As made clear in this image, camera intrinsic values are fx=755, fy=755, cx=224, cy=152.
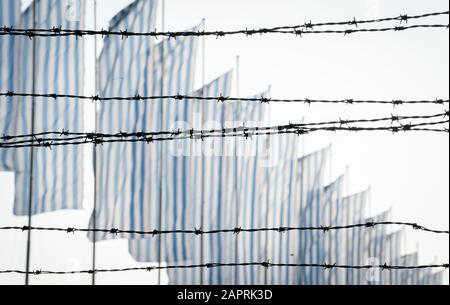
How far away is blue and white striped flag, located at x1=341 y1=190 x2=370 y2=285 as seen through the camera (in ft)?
175

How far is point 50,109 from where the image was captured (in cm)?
2094

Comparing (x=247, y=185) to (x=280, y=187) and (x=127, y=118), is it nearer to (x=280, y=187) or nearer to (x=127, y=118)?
(x=280, y=187)

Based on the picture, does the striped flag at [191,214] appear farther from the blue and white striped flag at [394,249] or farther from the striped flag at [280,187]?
the blue and white striped flag at [394,249]

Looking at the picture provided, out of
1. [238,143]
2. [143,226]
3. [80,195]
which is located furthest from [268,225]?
[80,195]

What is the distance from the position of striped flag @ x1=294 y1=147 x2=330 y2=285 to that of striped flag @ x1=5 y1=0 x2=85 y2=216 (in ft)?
71.7

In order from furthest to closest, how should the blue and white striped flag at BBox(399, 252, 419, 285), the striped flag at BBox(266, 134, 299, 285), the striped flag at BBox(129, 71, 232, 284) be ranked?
the blue and white striped flag at BBox(399, 252, 419, 285) → the striped flag at BBox(266, 134, 299, 285) → the striped flag at BBox(129, 71, 232, 284)

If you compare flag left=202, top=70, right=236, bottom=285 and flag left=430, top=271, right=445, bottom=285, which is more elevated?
flag left=202, top=70, right=236, bottom=285

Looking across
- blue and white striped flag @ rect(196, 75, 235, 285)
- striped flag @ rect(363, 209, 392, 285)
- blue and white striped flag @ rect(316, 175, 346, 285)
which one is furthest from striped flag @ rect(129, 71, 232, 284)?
striped flag @ rect(363, 209, 392, 285)

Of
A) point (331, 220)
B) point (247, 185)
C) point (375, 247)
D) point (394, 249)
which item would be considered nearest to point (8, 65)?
point (247, 185)

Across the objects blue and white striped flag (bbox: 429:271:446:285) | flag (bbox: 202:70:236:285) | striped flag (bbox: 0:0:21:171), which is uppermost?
striped flag (bbox: 0:0:21:171)

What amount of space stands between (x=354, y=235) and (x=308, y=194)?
43.3 feet

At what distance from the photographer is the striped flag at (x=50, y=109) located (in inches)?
805

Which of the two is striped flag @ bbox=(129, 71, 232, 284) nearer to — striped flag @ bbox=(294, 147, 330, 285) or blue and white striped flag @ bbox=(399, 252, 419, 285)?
striped flag @ bbox=(294, 147, 330, 285)
